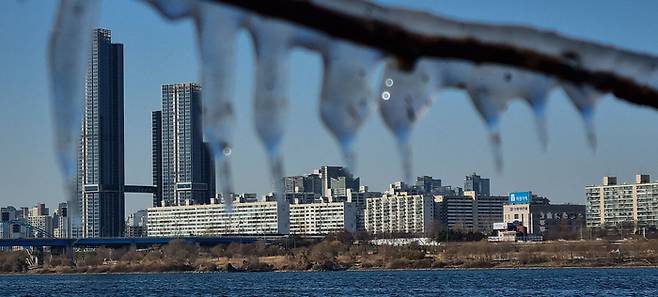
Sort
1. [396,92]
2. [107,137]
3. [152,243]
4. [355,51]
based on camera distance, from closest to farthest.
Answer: [355,51] < [396,92] < [107,137] < [152,243]

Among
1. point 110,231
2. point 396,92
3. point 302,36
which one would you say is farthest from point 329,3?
point 110,231

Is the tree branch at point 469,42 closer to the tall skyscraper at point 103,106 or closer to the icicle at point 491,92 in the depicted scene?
the icicle at point 491,92

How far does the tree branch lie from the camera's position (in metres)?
2.19

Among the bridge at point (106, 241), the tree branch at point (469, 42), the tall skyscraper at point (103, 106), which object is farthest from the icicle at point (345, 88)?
the bridge at point (106, 241)

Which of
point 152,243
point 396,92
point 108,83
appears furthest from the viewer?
point 152,243

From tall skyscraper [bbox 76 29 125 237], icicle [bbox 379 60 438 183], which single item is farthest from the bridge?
icicle [bbox 379 60 438 183]

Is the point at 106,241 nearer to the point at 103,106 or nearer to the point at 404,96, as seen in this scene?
the point at 103,106

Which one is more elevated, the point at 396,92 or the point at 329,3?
the point at 329,3

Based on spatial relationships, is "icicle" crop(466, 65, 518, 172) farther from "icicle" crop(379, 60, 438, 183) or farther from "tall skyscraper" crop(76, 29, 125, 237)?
"tall skyscraper" crop(76, 29, 125, 237)

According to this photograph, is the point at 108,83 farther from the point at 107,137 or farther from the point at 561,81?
the point at 561,81

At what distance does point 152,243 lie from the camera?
600 feet

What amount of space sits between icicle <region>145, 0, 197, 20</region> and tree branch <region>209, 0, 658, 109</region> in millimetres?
78

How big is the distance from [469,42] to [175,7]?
639 millimetres

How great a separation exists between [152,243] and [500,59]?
603ft
